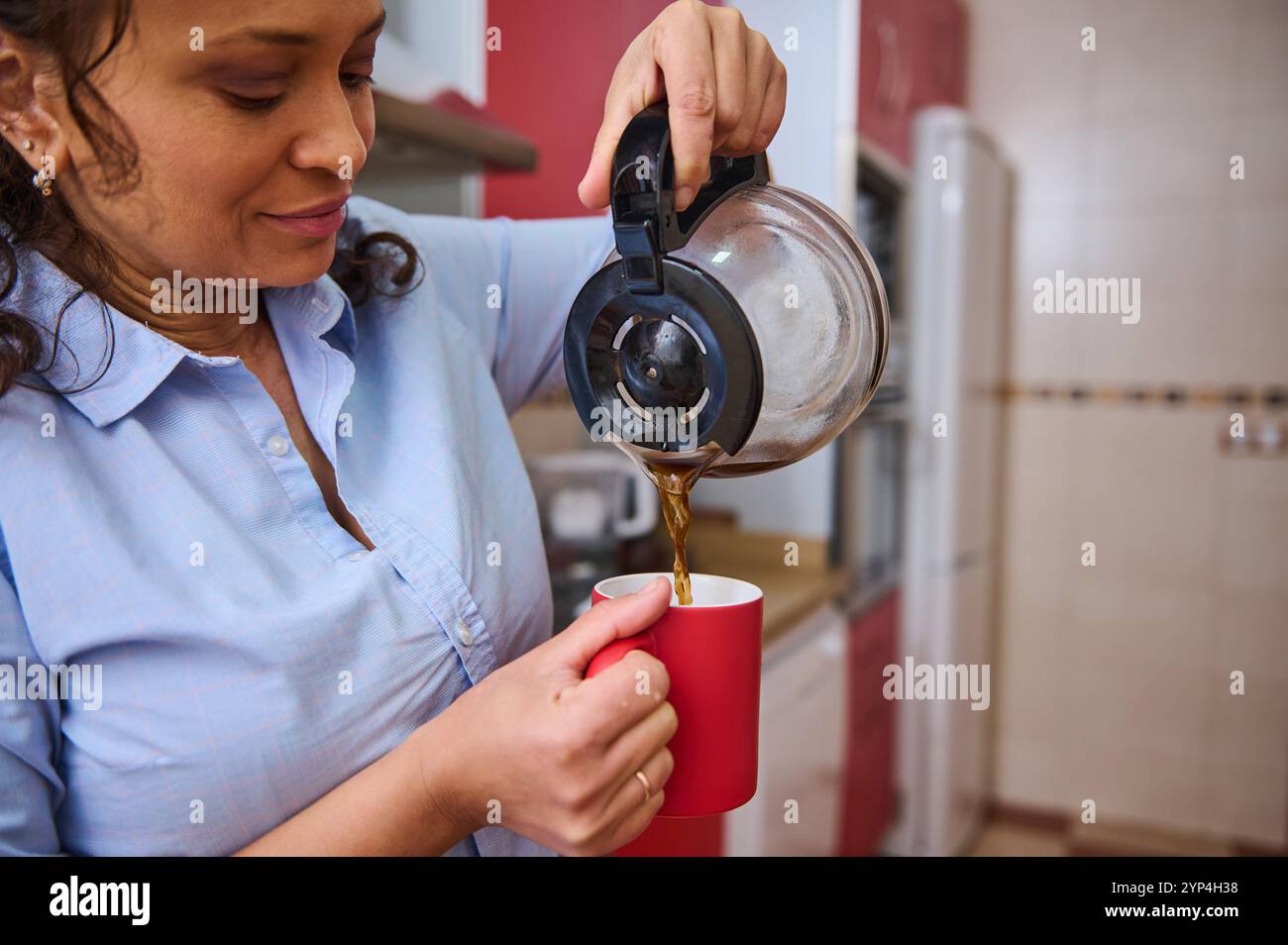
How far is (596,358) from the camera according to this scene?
0.42 metres

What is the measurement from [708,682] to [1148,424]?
205 centimetres

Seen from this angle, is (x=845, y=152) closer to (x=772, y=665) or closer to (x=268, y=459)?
(x=772, y=665)

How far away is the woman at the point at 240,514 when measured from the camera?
433mm

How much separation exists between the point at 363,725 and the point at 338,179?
265 mm

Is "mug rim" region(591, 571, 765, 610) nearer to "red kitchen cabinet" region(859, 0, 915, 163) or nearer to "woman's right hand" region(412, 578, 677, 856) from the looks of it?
"woman's right hand" region(412, 578, 677, 856)

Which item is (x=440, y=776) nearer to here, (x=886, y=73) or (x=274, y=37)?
(x=274, y=37)

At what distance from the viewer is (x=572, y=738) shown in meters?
0.43

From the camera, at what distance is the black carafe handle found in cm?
39

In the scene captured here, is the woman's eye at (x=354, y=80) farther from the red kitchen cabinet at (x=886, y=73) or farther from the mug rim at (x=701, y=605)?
the red kitchen cabinet at (x=886, y=73)

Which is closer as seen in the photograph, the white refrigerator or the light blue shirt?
the light blue shirt

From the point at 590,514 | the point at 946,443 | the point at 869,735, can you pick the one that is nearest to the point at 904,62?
the point at 946,443

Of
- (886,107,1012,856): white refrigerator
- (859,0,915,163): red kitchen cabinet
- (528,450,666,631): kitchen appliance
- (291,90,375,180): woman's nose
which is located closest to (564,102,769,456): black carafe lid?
(291,90,375,180): woman's nose

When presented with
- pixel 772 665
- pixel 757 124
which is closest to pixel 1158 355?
pixel 772 665

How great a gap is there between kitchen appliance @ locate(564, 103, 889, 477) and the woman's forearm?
182mm
